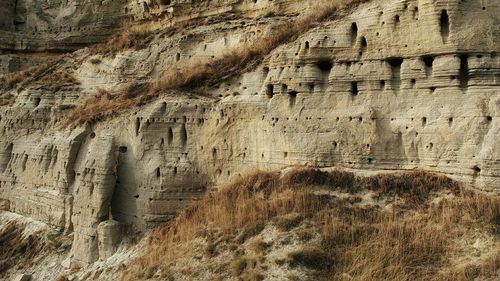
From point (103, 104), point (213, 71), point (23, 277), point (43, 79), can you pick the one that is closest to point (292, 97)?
point (213, 71)

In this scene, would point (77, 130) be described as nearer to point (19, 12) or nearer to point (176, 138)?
point (176, 138)

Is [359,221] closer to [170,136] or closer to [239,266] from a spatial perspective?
[239,266]

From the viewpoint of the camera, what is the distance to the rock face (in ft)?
37.3

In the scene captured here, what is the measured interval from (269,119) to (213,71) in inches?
115

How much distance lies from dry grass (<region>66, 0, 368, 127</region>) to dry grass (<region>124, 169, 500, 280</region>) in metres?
3.56

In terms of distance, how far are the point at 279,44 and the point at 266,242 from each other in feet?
18.9

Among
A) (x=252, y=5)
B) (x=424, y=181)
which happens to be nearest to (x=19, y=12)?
(x=252, y=5)

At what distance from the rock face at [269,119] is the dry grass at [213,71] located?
0.39 m

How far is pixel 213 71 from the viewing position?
15.4 m

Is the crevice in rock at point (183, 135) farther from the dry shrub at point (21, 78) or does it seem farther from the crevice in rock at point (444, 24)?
the dry shrub at point (21, 78)

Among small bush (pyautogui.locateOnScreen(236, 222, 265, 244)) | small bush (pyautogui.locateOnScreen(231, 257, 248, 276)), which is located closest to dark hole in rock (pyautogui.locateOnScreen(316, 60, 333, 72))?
small bush (pyautogui.locateOnScreen(236, 222, 265, 244))

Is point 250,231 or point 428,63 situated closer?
point 250,231

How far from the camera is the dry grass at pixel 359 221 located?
970cm

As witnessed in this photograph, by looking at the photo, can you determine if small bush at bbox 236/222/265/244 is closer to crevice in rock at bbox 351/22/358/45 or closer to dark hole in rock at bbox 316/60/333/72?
dark hole in rock at bbox 316/60/333/72
